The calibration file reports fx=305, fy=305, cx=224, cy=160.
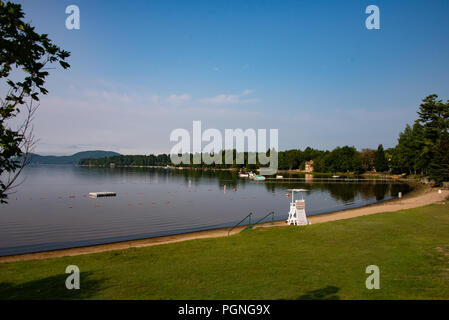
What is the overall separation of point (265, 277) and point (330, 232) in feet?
32.7

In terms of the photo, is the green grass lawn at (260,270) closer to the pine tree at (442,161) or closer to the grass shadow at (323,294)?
the grass shadow at (323,294)

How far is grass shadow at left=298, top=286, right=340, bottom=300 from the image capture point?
820 centimetres

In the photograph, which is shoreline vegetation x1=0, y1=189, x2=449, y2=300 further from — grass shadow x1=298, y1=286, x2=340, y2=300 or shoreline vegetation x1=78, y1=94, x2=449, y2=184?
shoreline vegetation x1=78, y1=94, x2=449, y2=184

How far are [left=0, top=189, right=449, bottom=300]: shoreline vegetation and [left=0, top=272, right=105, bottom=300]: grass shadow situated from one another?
30mm

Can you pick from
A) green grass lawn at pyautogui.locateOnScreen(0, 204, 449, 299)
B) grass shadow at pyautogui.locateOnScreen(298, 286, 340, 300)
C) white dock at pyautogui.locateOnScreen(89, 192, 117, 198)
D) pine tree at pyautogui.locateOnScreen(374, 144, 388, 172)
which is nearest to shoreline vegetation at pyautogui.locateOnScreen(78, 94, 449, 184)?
pine tree at pyautogui.locateOnScreen(374, 144, 388, 172)

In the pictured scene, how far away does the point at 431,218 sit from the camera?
23.1 metres

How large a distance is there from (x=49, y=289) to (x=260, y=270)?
7.02 m

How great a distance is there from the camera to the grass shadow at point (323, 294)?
820 cm

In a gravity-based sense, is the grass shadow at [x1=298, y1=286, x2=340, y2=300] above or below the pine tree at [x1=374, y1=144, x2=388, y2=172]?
below

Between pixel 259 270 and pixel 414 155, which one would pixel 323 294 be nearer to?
pixel 259 270

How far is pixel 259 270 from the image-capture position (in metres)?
10.9
